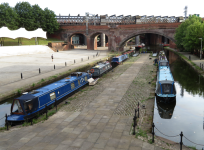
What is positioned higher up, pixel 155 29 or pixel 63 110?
pixel 155 29

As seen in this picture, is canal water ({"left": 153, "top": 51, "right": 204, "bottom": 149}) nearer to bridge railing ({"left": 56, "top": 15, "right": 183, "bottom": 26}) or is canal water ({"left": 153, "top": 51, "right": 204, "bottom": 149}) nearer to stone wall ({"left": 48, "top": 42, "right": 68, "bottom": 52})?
stone wall ({"left": 48, "top": 42, "right": 68, "bottom": 52})

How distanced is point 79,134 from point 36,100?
5.30 m

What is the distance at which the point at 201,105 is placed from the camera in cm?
1781

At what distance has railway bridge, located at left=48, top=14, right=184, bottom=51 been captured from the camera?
61.0m

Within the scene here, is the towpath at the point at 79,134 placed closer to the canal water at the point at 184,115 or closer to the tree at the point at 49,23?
the canal water at the point at 184,115

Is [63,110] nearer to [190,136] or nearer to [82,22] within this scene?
[190,136]

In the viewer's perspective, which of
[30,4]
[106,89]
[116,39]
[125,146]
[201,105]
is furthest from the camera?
[30,4]

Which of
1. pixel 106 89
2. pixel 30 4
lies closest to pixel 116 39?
pixel 30 4

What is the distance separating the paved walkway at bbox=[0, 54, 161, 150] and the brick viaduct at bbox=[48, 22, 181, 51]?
51.6 metres

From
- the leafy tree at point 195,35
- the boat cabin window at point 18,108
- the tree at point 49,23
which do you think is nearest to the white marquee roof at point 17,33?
the tree at point 49,23

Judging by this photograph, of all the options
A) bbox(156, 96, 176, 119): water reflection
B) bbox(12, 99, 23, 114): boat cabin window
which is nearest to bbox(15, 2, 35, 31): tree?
bbox(12, 99, 23, 114): boat cabin window

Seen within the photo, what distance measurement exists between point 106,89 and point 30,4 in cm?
6318

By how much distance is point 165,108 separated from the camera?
1711cm

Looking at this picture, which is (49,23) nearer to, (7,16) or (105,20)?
(7,16)
